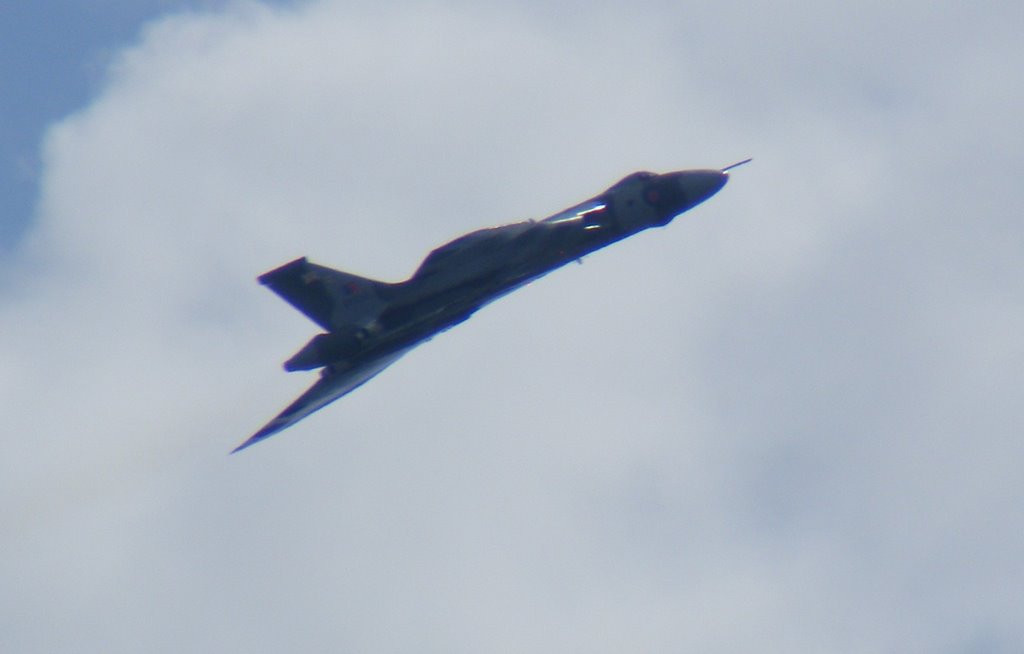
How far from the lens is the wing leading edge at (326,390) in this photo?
4759 centimetres

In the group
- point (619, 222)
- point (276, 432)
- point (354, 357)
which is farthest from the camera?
point (619, 222)

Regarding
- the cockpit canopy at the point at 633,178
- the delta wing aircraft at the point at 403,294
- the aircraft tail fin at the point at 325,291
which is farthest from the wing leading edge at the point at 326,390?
the cockpit canopy at the point at 633,178

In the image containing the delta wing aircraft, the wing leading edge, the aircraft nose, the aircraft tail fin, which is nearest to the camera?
the wing leading edge

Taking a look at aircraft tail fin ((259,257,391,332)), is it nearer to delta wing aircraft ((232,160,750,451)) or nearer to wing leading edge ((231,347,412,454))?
delta wing aircraft ((232,160,750,451))

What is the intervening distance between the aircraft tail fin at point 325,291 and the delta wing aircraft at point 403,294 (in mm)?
45

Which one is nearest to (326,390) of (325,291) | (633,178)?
(325,291)

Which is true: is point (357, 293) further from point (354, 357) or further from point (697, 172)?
point (697, 172)

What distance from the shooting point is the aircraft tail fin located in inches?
2000

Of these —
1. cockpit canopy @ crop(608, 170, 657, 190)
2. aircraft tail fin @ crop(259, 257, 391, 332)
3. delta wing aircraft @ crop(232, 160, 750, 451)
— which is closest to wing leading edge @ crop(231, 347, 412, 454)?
delta wing aircraft @ crop(232, 160, 750, 451)

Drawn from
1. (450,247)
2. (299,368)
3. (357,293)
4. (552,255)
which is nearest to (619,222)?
(552,255)

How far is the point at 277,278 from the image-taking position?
51.5 m

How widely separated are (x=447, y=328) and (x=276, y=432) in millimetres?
8777

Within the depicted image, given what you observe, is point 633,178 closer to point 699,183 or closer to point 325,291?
point 699,183

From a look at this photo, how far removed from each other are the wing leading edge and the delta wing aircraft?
0.19 ft
